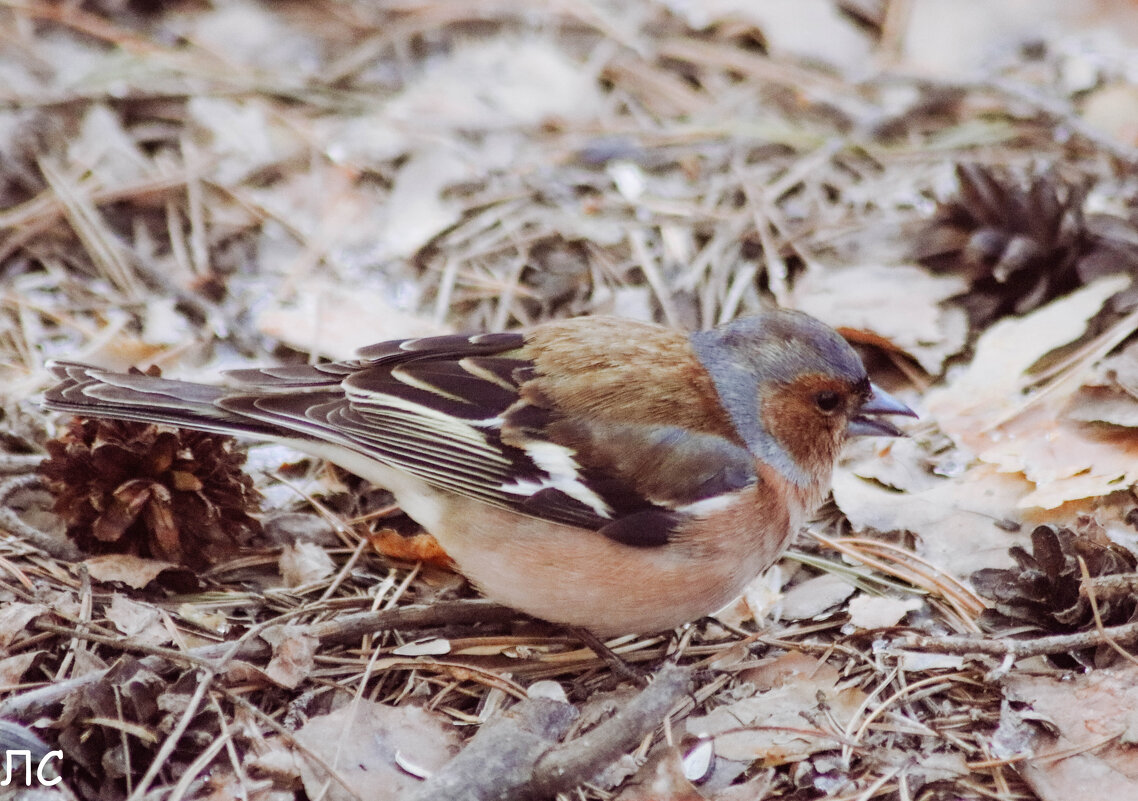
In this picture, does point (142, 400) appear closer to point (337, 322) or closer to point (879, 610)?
point (337, 322)

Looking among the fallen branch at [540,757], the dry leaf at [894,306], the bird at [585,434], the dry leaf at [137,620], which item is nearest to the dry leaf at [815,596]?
the bird at [585,434]

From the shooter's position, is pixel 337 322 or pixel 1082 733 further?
pixel 337 322

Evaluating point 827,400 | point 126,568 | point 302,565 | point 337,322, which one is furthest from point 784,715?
point 337,322

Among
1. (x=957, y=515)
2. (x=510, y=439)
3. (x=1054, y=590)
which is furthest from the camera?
(x=957, y=515)

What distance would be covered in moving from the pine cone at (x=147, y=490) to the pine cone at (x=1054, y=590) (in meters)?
2.21

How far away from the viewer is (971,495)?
3.67m

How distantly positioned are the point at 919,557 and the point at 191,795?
2.19m

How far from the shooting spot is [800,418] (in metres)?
3.47

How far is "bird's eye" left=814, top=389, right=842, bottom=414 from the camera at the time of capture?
3469 millimetres

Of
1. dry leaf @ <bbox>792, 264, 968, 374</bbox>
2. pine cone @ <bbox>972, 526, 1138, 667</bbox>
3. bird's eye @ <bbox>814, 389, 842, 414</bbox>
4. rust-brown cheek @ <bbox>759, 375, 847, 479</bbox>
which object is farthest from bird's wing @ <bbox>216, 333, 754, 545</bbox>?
dry leaf @ <bbox>792, 264, 968, 374</bbox>

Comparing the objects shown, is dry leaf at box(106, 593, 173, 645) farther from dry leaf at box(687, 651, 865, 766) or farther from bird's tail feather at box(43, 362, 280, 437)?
dry leaf at box(687, 651, 865, 766)

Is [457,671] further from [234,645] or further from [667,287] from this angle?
[667,287]

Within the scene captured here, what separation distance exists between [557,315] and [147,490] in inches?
71.8

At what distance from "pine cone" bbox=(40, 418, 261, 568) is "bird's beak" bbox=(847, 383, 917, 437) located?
1.87m
